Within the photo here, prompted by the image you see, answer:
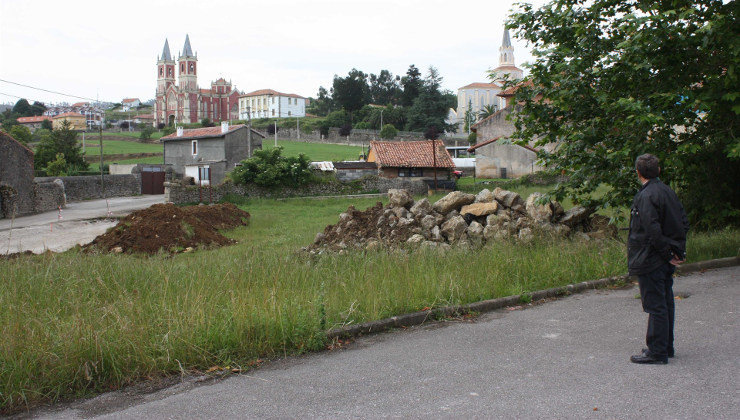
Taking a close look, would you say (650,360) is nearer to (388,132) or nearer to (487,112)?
(388,132)

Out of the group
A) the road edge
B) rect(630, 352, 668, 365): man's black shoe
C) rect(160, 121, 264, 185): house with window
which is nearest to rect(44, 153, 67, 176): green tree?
rect(160, 121, 264, 185): house with window

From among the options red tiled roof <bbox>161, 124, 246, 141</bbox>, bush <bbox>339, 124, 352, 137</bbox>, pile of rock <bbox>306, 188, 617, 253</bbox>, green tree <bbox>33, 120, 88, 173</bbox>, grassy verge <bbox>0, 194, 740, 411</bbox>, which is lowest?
grassy verge <bbox>0, 194, 740, 411</bbox>

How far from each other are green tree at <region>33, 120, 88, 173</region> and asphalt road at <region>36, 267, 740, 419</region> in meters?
66.8

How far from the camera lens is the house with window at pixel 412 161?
50.0 metres

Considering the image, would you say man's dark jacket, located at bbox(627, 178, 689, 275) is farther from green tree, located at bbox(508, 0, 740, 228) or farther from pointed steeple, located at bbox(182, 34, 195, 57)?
pointed steeple, located at bbox(182, 34, 195, 57)

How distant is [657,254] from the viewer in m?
5.46

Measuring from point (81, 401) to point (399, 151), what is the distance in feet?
157

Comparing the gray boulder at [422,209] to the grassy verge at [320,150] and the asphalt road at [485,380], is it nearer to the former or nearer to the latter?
the asphalt road at [485,380]

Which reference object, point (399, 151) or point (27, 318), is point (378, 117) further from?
point (27, 318)

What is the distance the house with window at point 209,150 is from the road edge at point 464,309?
175ft

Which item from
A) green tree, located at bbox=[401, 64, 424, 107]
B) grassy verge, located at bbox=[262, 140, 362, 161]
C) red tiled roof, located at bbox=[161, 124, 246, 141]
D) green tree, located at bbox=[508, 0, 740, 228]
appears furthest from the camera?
green tree, located at bbox=[401, 64, 424, 107]

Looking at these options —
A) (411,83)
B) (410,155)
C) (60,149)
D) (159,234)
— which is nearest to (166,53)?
(411,83)

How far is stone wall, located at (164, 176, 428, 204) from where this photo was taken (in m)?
38.5

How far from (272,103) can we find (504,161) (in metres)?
109
